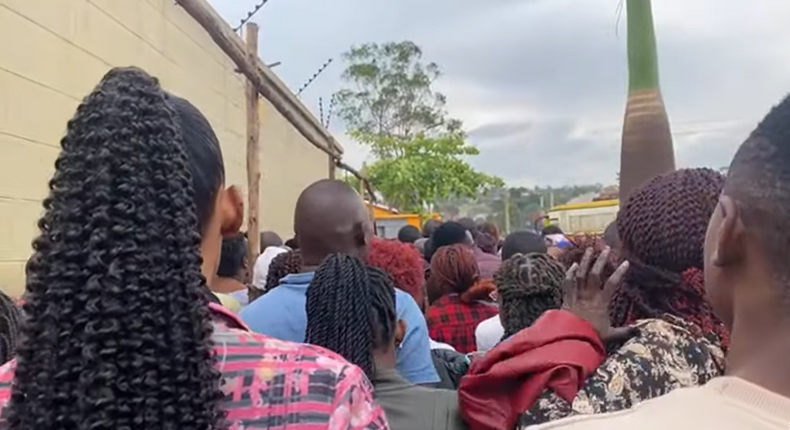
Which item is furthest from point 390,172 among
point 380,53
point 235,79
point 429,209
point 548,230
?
point 235,79

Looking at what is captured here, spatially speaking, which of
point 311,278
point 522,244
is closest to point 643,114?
point 522,244

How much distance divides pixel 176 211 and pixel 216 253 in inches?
9.8

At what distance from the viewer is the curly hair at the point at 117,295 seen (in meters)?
1.13

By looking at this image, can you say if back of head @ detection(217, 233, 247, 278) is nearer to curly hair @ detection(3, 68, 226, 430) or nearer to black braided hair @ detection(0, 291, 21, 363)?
black braided hair @ detection(0, 291, 21, 363)

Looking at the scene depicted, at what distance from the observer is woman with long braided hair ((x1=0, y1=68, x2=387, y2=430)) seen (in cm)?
113

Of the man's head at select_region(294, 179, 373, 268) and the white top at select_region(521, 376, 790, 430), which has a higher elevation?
the man's head at select_region(294, 179, 373, 268)

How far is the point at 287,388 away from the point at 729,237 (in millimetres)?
629

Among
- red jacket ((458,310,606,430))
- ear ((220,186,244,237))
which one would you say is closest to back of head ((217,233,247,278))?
red jacket ((458,310,606,430))

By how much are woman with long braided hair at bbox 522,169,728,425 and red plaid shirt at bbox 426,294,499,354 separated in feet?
7.77

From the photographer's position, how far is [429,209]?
107 feet

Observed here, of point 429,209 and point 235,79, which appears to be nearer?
point 235,79

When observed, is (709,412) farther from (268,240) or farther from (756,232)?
(268,240)

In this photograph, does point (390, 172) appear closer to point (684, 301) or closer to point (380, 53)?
point (380, 53)

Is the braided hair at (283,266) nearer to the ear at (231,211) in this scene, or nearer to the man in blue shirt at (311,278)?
the man in blue shirt at (311,278)
